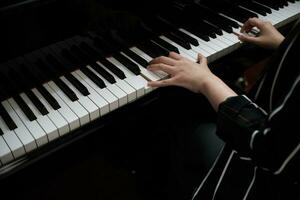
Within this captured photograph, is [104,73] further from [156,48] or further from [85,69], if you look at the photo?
[156,48]

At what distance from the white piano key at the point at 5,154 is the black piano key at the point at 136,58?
54 cm

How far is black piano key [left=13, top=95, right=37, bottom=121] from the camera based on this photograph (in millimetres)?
1005

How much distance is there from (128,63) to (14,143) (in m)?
0.48

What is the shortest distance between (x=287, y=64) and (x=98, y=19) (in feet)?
2.12

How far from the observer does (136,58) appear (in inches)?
48.3

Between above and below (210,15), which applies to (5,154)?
below

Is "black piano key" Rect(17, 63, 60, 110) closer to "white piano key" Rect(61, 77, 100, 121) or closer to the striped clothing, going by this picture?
"white piano key" Rect(61, 77, 100, 121)

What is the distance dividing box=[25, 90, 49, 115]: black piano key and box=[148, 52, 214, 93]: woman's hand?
0.35m

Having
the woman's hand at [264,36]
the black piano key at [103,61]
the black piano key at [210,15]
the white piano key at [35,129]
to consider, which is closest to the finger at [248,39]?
the woman's hand at [264,36]

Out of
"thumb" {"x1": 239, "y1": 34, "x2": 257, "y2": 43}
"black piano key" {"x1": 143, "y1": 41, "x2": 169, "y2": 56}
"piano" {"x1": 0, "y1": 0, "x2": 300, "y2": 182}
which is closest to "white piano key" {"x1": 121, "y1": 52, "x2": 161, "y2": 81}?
"piano" {"x1": 0, "y1": 0, "x2": 300, "y2": 182}

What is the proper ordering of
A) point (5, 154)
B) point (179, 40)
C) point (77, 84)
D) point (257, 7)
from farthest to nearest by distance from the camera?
1. point (257, 7)
2. point (179, 40)
3. point (77, 84)
4. point (5, 154)

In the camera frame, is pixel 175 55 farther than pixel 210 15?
No

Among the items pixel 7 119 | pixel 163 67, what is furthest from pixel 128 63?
pixel 7 119

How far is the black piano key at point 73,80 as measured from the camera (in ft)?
3.56
